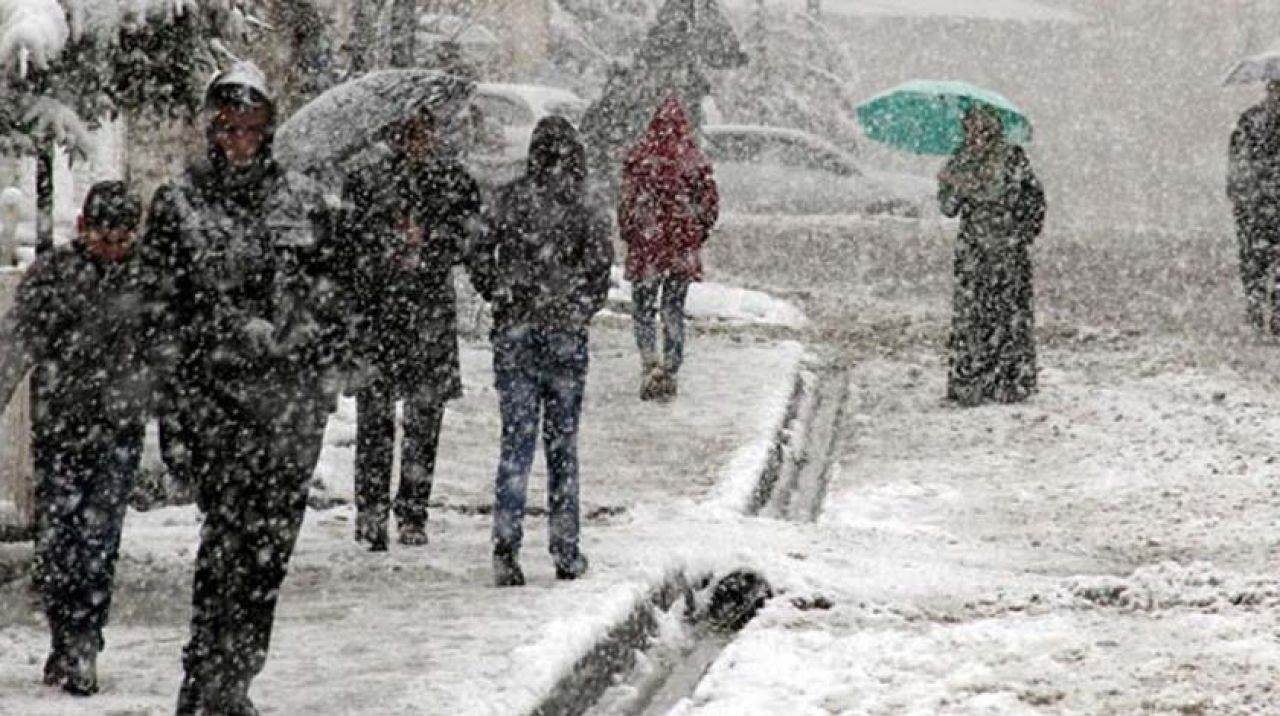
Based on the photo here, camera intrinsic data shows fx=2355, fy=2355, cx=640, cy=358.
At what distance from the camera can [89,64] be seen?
8.56 meters

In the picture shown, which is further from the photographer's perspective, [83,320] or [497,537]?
[497,537]

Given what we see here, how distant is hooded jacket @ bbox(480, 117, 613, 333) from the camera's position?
8.50m

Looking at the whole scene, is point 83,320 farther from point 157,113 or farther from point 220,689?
point 157,113

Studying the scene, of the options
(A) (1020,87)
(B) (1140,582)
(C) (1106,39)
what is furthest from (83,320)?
(C) (1106,39)

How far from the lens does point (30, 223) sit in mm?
15539

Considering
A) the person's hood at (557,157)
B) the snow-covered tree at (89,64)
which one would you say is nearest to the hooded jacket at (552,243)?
the person's hood at (557,157)

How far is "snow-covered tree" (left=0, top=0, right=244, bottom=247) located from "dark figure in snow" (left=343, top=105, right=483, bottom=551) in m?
0.81

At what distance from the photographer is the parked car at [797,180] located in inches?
1142

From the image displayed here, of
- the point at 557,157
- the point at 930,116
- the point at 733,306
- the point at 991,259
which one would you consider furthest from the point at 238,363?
the point at 733,306

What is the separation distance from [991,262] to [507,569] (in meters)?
6.64

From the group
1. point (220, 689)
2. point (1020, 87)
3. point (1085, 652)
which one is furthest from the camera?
point (1020, 87)

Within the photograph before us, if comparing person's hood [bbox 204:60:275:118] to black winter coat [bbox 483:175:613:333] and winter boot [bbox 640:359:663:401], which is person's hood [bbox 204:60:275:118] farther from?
winter boot [bbox 640:359:663:401]

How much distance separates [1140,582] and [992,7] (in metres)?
54.9

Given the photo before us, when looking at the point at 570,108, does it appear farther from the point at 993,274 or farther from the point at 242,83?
the point at 242,83
